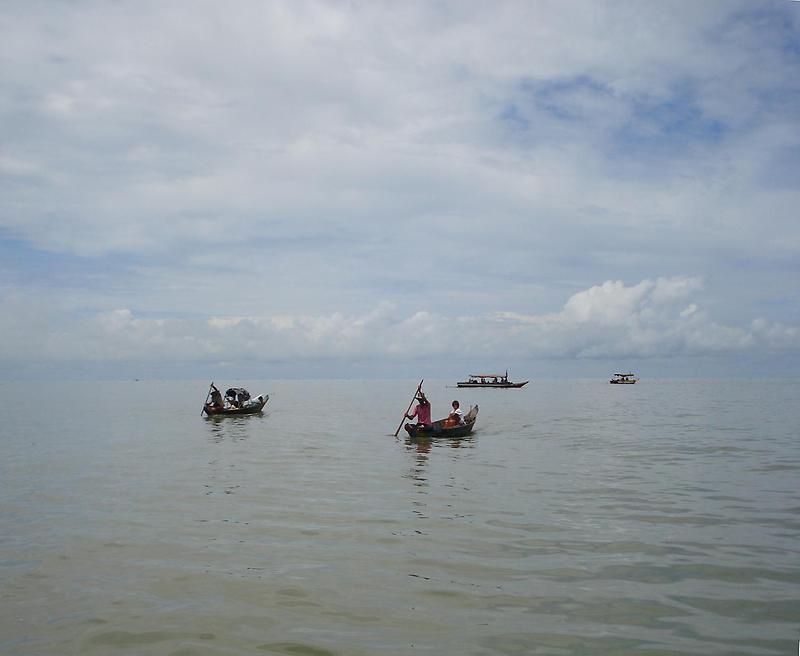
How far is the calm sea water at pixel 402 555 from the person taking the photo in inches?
316

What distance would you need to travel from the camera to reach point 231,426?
136ft

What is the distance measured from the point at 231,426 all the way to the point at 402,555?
32.0m

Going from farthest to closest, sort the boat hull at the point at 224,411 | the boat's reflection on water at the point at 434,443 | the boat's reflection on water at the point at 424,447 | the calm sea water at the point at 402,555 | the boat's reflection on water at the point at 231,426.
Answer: the boat hull at the point at 224,411, the boat's reflection on water at the point at 231,426, the boat's reflection on water at the point at 434,443, the boat's reflection on water at the point at 424,447, the calm sea water at the point at 402,555

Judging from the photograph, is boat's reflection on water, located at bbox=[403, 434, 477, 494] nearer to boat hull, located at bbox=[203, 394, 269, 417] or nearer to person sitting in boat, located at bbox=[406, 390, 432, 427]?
person sitting in boat, located at bbox=[406, 390, 432, 427]

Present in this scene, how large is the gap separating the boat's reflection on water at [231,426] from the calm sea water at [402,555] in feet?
33.6

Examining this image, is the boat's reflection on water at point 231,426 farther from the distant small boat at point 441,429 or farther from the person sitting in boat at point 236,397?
the distant small boat at point 441,429

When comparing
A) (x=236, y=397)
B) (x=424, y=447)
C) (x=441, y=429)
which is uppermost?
(x=236, y=397)

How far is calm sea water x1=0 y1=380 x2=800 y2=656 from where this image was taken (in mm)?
8016

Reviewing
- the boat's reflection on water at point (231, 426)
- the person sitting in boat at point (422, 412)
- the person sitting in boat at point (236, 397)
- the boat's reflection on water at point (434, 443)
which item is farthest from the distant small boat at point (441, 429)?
the person sitting in boat at point (236, 397)

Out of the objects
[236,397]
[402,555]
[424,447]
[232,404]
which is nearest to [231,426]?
[232,404]

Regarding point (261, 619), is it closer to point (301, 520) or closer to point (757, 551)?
point (301, 520)

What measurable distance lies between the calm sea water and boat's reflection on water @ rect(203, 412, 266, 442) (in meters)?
10.2

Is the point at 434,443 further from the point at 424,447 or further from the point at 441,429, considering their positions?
the point at 424,447

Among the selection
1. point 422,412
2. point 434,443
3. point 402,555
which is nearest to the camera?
point 402,555
